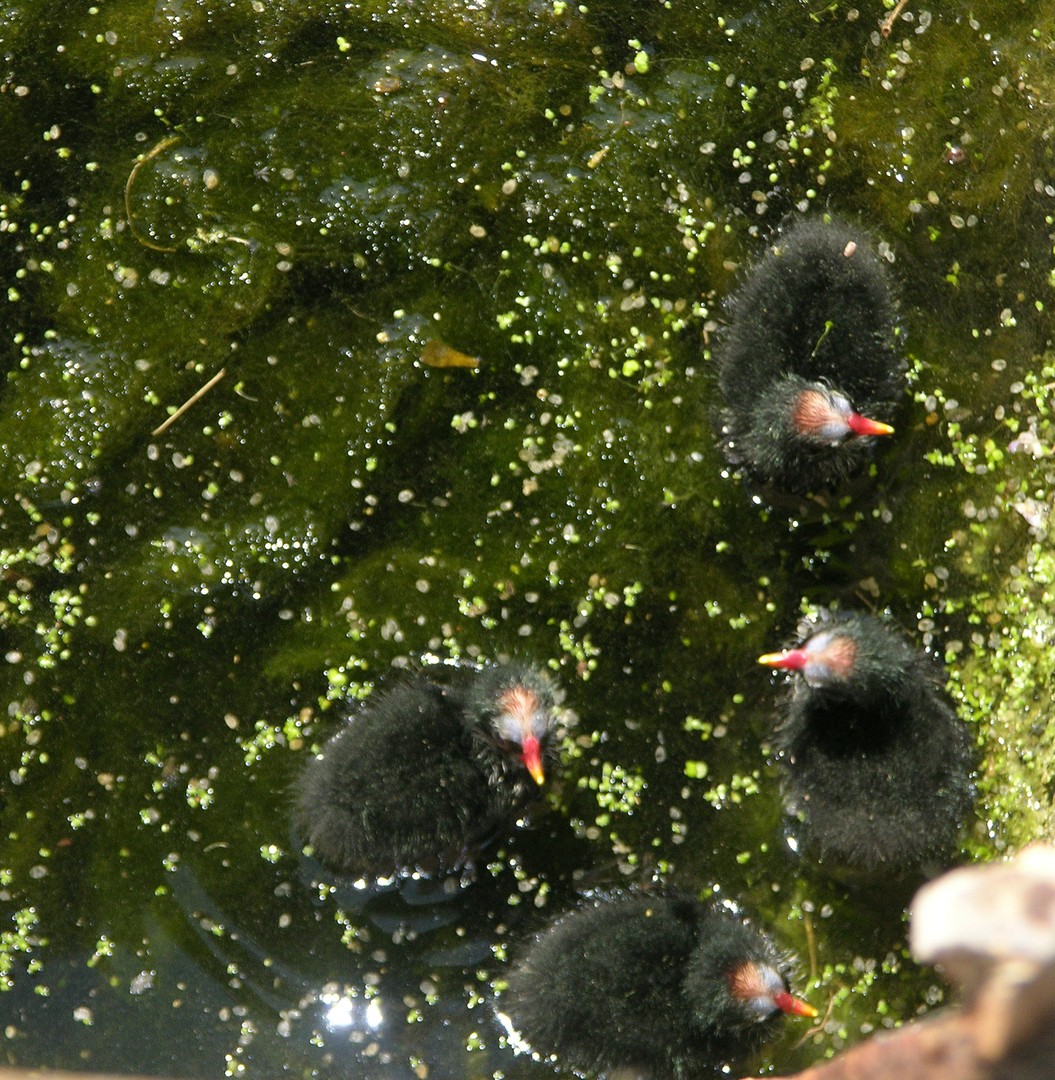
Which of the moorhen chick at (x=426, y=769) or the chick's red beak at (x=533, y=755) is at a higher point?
the chick's red beak at (x=533, y=755)

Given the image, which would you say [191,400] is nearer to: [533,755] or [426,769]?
[426,769]

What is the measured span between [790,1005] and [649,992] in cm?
36

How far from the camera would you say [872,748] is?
2824mm

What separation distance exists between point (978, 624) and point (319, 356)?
6.73 ft

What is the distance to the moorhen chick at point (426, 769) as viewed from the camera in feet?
9.07

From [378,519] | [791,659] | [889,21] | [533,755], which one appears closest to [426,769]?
[533,755]

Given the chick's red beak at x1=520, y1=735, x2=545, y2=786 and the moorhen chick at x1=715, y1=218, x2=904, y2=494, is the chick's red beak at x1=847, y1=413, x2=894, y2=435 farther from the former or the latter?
the chick's red beak at x1=520, y1=735, x2=545, y2=786

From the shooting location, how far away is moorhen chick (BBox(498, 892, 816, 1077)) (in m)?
2.75

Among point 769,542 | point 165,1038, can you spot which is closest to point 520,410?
point 769,542

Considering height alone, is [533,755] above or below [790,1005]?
above

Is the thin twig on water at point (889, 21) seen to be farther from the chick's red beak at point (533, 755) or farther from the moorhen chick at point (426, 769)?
the chick's red beak at point (533, 755)

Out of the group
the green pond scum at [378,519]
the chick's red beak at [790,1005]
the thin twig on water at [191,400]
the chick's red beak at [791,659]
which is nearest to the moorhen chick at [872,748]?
the chick's red beak at [791,659]

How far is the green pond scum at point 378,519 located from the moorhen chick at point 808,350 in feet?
0.68

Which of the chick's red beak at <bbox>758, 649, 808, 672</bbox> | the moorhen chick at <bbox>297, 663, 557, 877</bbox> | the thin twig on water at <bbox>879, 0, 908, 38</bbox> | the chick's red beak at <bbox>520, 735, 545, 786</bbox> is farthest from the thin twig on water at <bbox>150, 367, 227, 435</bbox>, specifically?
the thin twig on water at <bbox>879, 0, 908, 38</bbox>
